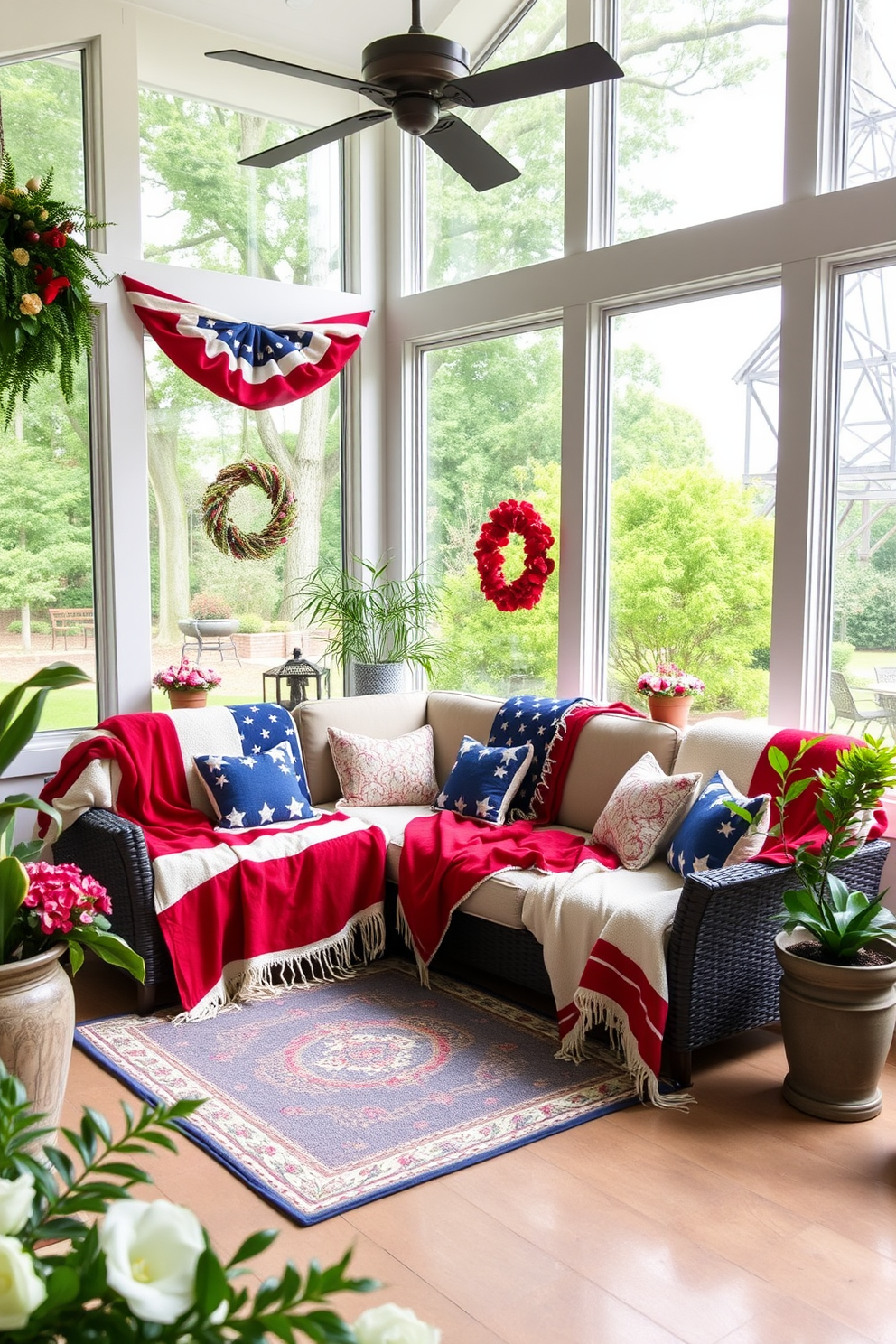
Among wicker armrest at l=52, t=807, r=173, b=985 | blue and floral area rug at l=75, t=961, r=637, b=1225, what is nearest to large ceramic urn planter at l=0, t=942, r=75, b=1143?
blue and floral area rug at l=75, t=961, r=637, b=1225

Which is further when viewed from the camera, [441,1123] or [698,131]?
[698,131]

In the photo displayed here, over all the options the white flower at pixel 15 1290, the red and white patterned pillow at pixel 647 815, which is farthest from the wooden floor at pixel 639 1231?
the white flower at pixel 15 1290

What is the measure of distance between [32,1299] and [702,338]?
13.7 feet

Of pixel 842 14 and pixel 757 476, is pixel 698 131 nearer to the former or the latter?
pixel 842 14

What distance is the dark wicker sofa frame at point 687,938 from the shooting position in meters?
3.12

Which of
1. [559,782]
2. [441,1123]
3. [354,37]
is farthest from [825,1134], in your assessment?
[354,37]

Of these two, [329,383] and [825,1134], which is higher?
[329,383]

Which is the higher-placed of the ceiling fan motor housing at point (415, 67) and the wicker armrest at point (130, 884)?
the ceiling fan motor housing at point (415, 67)

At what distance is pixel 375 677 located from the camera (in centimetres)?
536

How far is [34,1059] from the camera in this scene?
243 cm

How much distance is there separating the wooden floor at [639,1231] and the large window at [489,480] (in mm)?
2467

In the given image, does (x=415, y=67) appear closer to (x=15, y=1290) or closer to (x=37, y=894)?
(x=37, y=894)

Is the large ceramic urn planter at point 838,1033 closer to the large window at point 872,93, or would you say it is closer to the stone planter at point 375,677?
the large window at point 872,93

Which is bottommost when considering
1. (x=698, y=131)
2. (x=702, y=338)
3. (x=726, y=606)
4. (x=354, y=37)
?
(x=726, y=606)
